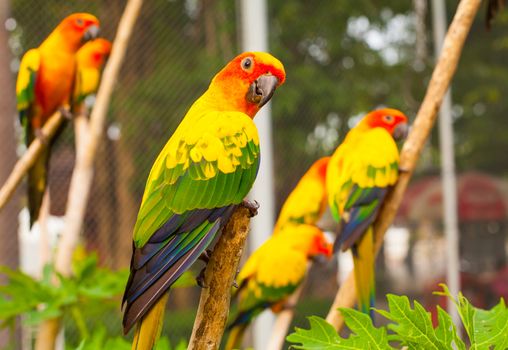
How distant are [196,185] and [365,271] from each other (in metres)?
0.30

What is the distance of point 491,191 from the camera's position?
2381 millimetres

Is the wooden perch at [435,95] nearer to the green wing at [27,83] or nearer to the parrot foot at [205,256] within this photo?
the parrot foot at [205,256]

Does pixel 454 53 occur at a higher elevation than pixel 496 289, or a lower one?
higher

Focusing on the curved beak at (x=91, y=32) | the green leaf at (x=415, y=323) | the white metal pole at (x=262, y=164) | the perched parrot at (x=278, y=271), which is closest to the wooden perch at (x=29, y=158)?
the curved beak at (x=91, y=32)

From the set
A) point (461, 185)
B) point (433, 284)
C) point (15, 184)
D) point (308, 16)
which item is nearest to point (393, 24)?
point (308, 16)

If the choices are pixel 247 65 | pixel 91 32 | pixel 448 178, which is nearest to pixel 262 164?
pixel 448 178

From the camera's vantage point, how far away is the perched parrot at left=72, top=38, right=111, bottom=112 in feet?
2.97

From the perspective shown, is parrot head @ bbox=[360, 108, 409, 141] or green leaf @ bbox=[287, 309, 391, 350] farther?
parrot head @ bbox=[360, 108, 409, 141]

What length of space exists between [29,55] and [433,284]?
1.76 metres

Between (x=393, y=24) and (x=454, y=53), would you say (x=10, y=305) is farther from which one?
(x=393, y=24)

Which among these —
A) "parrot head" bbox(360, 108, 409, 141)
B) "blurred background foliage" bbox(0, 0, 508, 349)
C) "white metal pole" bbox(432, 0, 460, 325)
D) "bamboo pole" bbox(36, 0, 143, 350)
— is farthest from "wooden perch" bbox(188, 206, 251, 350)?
"white metal pole" bbox(432, 0, 460, 325)

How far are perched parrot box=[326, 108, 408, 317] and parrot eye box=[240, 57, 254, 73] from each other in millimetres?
295

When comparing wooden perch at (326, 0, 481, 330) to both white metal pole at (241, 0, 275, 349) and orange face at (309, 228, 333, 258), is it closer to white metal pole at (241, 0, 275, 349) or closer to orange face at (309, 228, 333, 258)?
orange face at (309, 228, 333, 258)

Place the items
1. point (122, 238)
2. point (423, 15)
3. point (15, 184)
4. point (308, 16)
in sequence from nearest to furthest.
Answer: point (15, 184) → point (122, 238) → point (308, 16) → point (423, 15)
